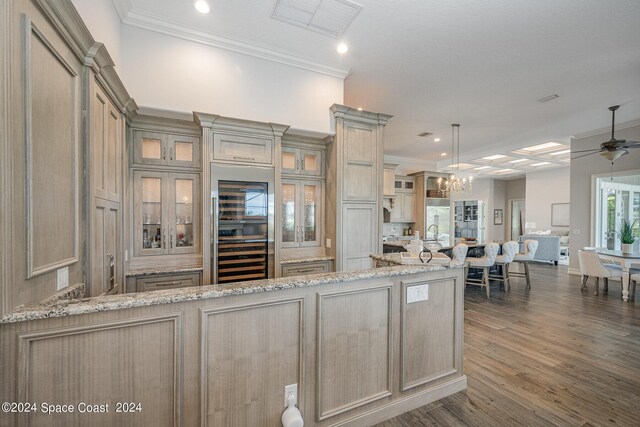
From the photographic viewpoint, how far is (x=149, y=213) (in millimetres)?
3141

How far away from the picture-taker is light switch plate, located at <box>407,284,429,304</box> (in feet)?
6.72

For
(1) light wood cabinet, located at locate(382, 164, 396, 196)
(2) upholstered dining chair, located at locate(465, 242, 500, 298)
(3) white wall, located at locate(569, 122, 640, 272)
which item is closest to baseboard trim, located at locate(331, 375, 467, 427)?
(2) upholstered dining chair, located at locate(465, 242, 500, 298)

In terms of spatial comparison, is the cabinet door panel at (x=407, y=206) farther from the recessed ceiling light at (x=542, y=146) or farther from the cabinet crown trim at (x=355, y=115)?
the cabinet crown trim at (x=355, y=115)

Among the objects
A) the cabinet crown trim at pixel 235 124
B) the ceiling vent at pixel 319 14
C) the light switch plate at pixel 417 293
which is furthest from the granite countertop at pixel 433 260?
the ceiling vent at pixel 319 14

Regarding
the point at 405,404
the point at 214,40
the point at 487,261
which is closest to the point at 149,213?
the point at 214,40

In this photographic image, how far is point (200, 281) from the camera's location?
3.11 m

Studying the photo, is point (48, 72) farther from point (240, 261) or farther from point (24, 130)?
point (240, 261)

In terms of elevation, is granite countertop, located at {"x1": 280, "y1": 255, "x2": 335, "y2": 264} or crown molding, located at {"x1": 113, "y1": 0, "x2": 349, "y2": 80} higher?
crown molding, located at {"x1": 113, "y1": 0, "x2": 349, "y2": 80}

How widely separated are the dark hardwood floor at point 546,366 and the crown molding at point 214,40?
372 cm

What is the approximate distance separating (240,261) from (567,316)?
460 cm

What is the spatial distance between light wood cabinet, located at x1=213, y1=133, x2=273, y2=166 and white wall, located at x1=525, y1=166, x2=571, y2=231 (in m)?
10.3

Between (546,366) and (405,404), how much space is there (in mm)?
1627

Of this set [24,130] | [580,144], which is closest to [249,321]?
[24,130]

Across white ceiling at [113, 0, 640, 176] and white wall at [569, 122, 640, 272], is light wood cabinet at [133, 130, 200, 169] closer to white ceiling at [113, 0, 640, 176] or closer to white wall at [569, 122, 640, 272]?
white ceiling at [113, 0, 640, 176]
